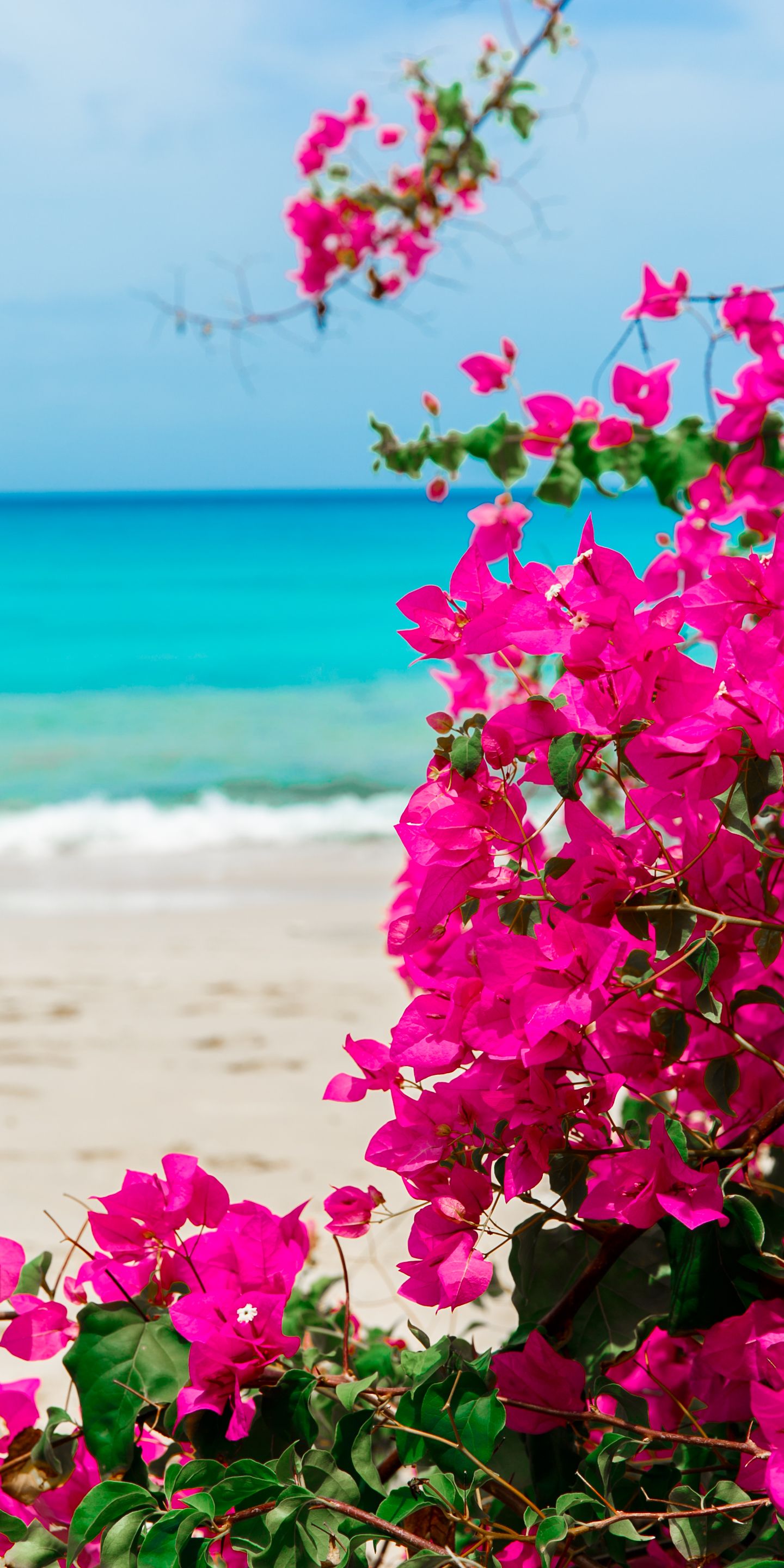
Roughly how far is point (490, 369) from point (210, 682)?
17225mm

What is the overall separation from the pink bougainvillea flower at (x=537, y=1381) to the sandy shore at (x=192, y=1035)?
1.14 meters

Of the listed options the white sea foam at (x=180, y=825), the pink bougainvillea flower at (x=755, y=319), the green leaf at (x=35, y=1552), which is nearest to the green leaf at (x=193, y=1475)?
the green leaf at (x=35, y=1552)

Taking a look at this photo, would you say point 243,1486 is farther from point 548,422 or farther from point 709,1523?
point 548,422

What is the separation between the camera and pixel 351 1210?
2.75 feet

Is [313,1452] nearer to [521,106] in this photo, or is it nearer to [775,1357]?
[775,1357]

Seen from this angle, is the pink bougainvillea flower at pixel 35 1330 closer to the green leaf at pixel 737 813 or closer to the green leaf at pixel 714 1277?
the green leaf at pixel 714 1277

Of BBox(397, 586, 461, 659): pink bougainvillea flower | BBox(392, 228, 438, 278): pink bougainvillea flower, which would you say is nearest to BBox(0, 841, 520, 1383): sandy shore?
BBox(397, 586, 461, 659): pink bougainvillea flower

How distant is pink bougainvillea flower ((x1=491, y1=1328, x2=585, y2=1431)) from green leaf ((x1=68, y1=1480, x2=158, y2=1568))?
24 cm

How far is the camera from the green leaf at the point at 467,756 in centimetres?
69


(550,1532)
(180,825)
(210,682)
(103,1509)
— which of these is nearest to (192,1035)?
(103,1509)

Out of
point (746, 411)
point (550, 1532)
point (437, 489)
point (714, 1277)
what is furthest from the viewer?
point (437, 489)

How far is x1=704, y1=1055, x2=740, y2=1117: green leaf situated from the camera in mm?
787

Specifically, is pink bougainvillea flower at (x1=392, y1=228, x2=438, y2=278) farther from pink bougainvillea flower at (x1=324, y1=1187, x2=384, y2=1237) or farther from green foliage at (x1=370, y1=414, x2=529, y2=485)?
pink bougainvillea flower at (x1=324, y1=1187, x2=384, y2=1237)

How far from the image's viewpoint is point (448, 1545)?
2.34 feet
